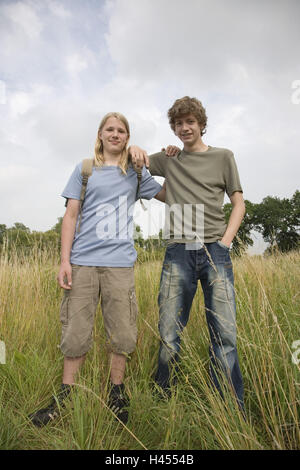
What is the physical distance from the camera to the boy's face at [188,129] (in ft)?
6.74

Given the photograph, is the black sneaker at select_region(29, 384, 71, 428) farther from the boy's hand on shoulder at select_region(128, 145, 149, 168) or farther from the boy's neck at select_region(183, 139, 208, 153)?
the boy's neck at select_region(183, 139, 208, 153)

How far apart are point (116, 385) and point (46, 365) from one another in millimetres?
602

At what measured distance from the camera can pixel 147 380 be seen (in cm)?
217

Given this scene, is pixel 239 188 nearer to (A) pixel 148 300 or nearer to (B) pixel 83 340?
(B) pixel 83 340

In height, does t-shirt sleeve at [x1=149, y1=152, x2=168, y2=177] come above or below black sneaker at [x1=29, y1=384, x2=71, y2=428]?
above

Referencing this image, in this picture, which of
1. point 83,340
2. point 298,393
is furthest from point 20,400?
point 298,393

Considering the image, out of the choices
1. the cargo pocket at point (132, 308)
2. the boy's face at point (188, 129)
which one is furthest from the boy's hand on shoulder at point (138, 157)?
the cargo pocket at point (132, 308)

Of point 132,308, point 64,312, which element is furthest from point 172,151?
point 64,312

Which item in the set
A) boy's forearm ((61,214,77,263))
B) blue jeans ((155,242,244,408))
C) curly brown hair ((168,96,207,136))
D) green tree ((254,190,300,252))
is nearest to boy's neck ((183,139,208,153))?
curly brown hair ((168,96,207,136))

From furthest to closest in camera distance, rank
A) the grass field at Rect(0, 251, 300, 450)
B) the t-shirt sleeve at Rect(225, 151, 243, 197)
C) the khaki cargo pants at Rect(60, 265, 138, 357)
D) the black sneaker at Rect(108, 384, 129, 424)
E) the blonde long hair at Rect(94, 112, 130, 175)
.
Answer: the blonde long hair at Rect(94, 112, 130, 175) < the t-shirt sleeve at Rect(225, 151, 243, 197) < the khaki cargo pants at Rect(60, 265, 138, 357) < the black sneaker at Rect(108, 384, 129, 424) < the grass field at Rect(0, 251, 300, 450)

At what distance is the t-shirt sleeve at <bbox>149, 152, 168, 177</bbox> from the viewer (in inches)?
86.7

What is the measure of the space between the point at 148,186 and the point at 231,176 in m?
0.57

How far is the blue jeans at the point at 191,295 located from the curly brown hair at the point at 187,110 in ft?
2.83
